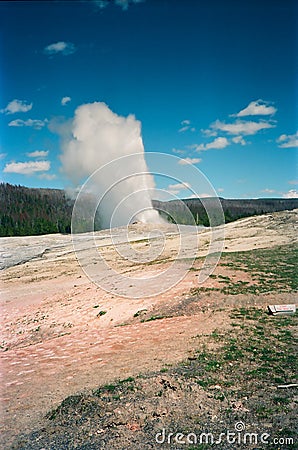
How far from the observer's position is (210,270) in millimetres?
21516

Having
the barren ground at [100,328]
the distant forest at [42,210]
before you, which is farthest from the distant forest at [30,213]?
the barren ground at [100,328]

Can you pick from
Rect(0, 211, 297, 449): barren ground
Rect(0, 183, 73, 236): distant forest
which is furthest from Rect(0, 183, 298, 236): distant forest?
Rect(0, 211, 297, 449): barren ground

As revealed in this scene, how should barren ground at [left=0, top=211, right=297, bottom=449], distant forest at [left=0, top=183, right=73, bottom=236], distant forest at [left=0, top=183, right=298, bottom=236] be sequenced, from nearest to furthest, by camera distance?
barren ground at [left=0, top=211, right=297, bottom=449], distant forest at [left=0, top=183, right=73, bottom=236], distant forest at [left=0, top=183, right=298, bottom=236]

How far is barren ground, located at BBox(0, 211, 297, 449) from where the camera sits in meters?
9.43

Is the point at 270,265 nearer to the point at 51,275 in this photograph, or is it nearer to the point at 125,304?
the point at 125,304

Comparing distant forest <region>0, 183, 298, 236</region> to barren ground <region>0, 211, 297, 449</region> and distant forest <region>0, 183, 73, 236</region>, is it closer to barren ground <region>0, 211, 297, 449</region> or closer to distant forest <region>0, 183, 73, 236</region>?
distant forest <region>0, 183, 73, 236</region>

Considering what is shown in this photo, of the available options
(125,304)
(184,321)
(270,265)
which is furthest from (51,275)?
(184,321)

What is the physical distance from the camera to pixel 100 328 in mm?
16031

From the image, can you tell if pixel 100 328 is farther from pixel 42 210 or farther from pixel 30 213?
pixel 42 210

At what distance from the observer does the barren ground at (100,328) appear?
943cm

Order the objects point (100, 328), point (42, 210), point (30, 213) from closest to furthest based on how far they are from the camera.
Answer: point (100, 328)
point (30, 213)
point (42, 210)

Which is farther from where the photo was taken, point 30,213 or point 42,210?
point 42,210

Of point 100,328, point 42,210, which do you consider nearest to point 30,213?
point 42,210

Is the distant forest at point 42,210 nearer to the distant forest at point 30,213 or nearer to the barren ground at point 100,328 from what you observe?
the distant forest at point 30,213
